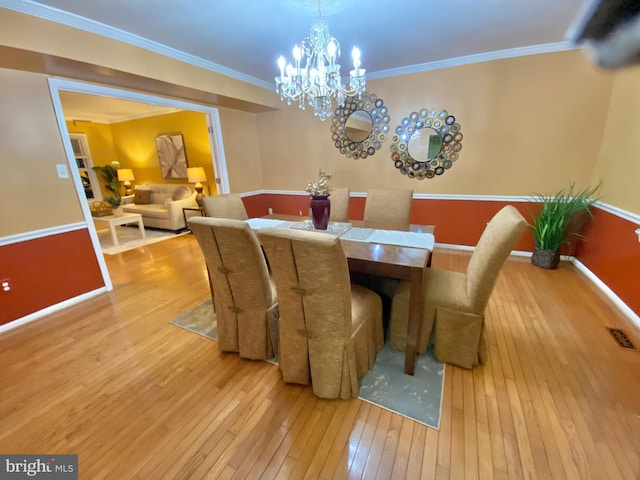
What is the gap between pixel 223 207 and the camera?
8.33 ft

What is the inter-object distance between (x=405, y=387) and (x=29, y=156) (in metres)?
3.38

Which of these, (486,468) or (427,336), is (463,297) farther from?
(486,468)

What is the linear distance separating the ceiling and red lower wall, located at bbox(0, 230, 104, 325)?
176cm

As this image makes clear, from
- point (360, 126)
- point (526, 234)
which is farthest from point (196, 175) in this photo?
point (526, 234)

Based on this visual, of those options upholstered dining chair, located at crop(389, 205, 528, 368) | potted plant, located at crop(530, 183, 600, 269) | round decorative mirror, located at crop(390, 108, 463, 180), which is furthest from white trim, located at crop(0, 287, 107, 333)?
potted plant, located at crop(530, 183, 600, 269)

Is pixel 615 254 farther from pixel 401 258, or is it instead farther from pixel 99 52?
pixel 99 52

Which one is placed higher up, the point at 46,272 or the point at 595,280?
the point at 46,272

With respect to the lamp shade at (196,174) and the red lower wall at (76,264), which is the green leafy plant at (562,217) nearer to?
the red lower wall at (76,264)

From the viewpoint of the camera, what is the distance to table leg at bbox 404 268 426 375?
1462 millimetres

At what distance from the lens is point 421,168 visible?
355 cm

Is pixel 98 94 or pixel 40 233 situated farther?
pixel 98 94

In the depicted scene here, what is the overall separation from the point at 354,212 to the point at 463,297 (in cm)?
266

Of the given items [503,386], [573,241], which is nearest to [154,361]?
[503,386]

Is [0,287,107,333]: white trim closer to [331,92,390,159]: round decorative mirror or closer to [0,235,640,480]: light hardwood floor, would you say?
[0,235,640,480]: light hardwood floor
